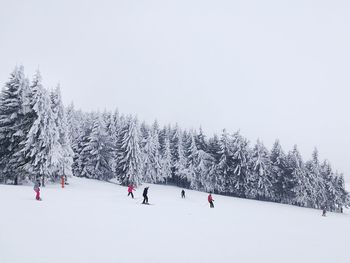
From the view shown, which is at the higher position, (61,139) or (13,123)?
(13,123)

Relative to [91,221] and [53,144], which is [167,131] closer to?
[53,144]

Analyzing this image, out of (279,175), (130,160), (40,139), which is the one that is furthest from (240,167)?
(40,139)

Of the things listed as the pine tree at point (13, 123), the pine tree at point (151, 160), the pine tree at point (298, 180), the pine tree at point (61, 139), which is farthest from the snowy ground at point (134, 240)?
the pine tree at point (151, 160)

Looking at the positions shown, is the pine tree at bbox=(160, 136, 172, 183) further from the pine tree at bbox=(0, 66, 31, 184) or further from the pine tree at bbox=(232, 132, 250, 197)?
A: the pine tree at bbox=(0, 66, 31, 184)

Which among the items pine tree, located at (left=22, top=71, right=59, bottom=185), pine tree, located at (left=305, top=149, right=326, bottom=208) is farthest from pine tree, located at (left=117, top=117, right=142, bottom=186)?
pine tree, located at (left=305, top=149, right=326, bottom=208)

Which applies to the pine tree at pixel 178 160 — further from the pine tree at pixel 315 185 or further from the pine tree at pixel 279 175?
the pine tree at pixel 315 185

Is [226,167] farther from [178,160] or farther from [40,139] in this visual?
[40,139]

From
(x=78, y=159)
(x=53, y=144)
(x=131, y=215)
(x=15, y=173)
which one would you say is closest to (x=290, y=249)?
(x=131, y=215)

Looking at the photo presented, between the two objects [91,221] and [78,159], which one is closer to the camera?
[91,221]

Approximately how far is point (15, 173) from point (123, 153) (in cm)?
2328

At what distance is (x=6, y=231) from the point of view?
11586 mm

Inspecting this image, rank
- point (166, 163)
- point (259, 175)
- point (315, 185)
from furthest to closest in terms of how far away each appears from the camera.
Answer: point (166, 163) < point (315, 185) < point (259, 175)

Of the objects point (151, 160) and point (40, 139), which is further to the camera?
point (151, 160)

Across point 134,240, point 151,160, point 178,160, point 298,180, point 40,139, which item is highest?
point 40,139
